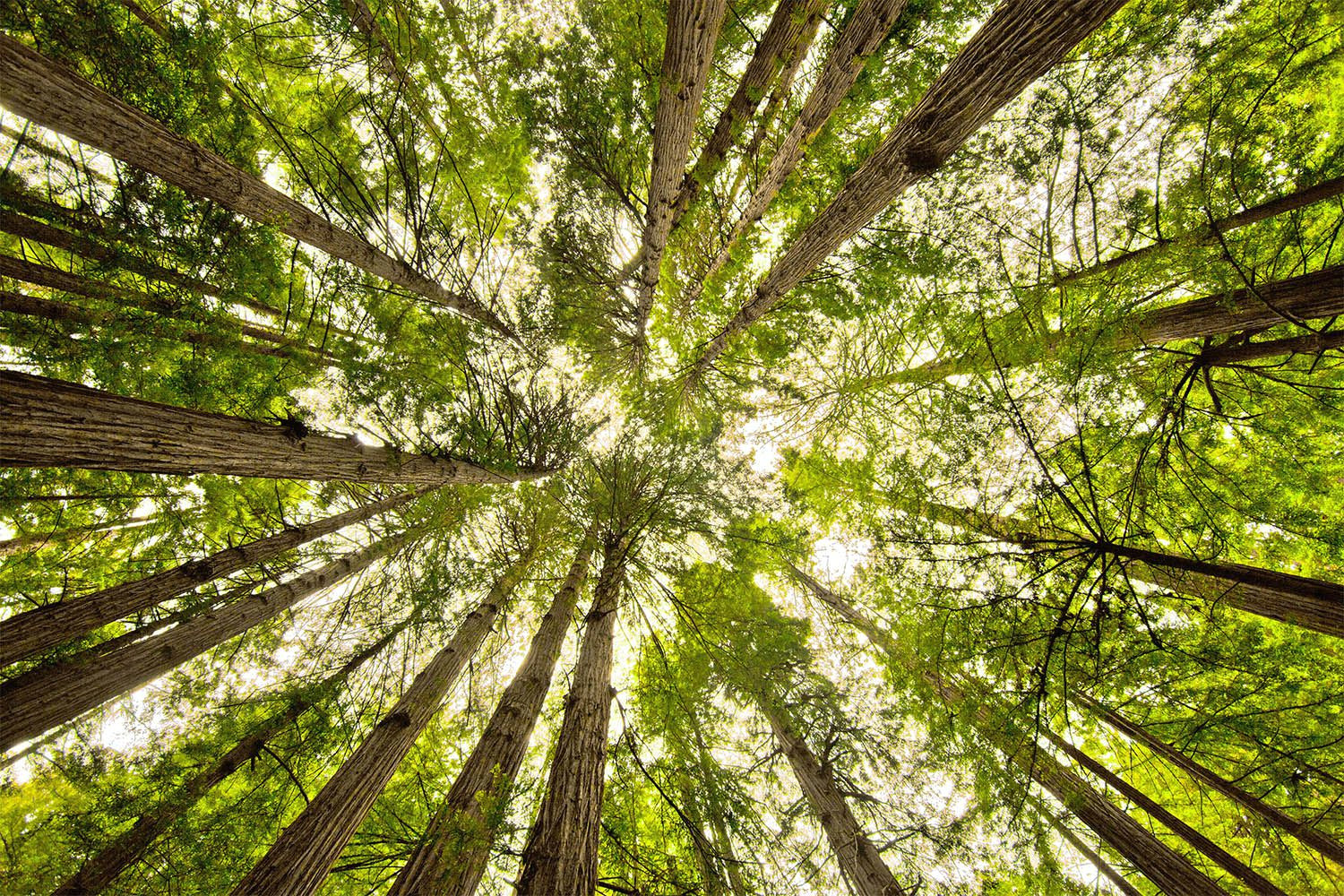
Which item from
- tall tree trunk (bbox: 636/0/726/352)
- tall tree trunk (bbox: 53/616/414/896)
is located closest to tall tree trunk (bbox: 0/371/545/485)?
tall tree trunk (bbox: 53/616/414/896)

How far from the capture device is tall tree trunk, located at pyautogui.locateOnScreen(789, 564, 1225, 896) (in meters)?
3.60

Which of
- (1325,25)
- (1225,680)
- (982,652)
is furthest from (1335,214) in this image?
(982,652)

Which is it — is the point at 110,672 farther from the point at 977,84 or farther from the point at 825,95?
the point at 825,95

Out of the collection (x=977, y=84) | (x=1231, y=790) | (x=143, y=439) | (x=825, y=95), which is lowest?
(x=1231, y=790)

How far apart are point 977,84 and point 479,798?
4.94 m

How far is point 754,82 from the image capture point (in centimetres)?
459

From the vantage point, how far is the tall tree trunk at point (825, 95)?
3508mm

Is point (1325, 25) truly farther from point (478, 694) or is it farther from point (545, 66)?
point (478, 694)

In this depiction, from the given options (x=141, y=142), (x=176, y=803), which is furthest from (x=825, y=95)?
(x=176, y=803)

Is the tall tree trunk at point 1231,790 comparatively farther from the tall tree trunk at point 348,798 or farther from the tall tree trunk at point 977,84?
the tall tree trunk at point 348,798

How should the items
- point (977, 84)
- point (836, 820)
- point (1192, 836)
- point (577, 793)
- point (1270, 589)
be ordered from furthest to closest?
point (836, 820), point (1192, 836), point (577, 793), point (1270, 589), point (977, 84)

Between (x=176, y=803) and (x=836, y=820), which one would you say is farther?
(x=836, y=820)

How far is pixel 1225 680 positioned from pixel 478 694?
8.99 meters

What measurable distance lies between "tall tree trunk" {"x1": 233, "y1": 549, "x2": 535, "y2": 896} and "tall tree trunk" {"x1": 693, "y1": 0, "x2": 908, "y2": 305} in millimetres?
5735
